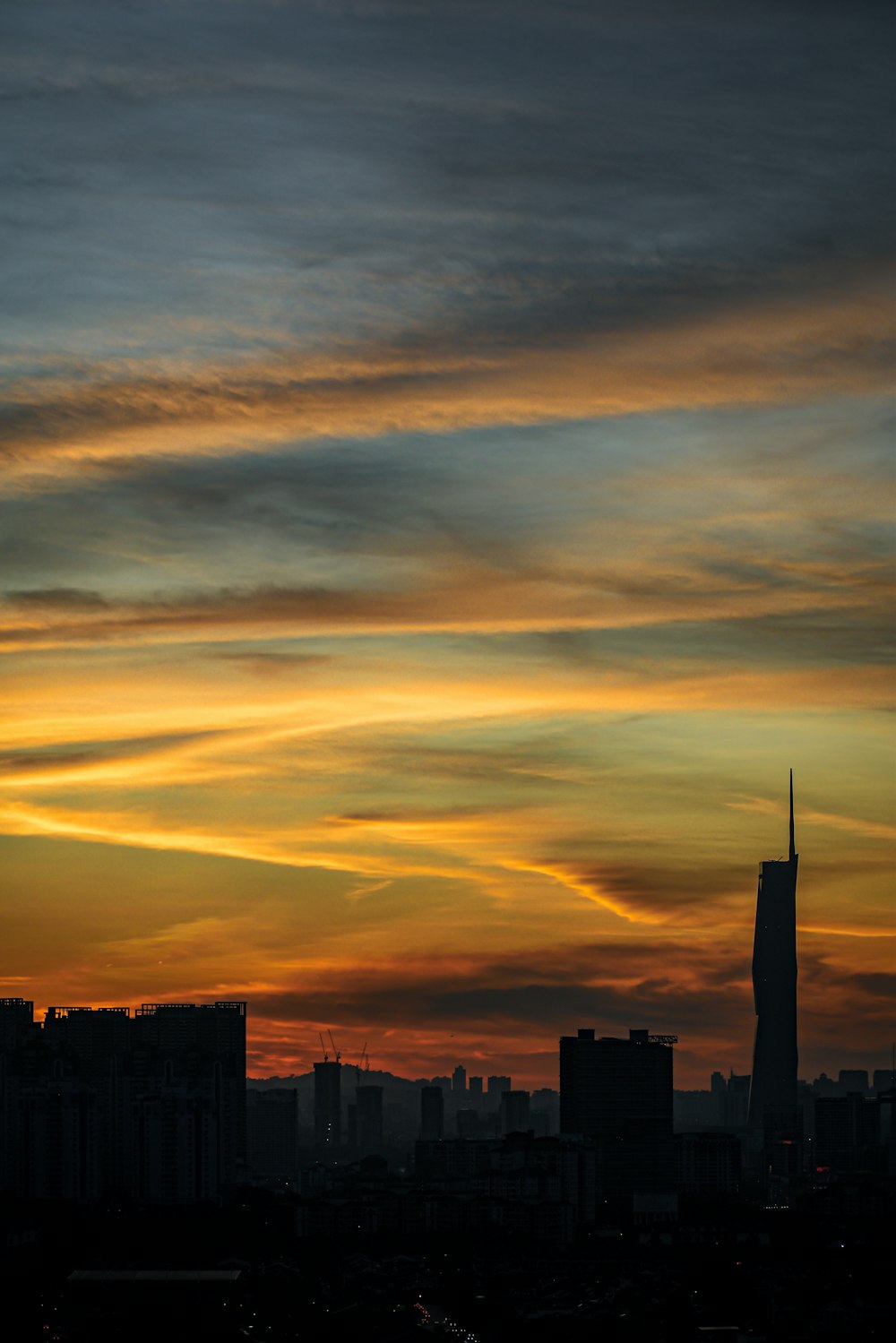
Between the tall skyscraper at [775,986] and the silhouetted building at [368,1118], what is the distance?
1303 inches

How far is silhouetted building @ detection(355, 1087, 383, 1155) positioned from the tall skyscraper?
3310cm


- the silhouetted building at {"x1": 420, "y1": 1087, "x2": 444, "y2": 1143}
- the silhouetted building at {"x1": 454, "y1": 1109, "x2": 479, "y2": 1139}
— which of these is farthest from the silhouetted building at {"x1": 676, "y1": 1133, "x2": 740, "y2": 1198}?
the silhouetted building at {"x1": 454, "y1": 1109, "x2": 479, "y2": 1139}

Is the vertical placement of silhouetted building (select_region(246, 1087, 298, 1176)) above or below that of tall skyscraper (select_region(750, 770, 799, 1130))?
below

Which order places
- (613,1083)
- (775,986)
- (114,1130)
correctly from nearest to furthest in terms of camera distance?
1. (114,1130)
2. (613,1083)
3. (775,986)

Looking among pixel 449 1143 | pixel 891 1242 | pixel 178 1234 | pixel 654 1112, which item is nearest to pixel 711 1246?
pixel 891 1242

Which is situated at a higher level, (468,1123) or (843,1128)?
(843,1128)

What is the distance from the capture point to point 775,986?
19312 cm

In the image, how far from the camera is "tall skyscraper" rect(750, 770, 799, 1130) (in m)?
188

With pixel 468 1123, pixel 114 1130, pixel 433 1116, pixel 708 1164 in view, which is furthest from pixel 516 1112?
pixel 114 1130

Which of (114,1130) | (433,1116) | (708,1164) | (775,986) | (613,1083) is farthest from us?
(775,986)

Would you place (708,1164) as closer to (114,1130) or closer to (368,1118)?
(114,1130)

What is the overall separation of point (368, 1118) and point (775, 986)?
125 ft

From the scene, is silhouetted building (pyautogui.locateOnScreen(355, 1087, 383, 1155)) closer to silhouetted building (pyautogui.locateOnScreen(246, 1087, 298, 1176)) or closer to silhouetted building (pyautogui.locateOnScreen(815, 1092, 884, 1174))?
silhouetted building (pyautogui.locateOnScreen(246, 1087, 298, 1176))

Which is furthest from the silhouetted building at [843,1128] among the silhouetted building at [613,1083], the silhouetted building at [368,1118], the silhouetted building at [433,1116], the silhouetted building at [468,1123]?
the silhouetted building at [368,1118]
